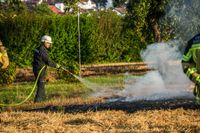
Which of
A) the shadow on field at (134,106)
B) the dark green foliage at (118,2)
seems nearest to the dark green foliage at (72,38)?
the dark green foliage at (118,2)

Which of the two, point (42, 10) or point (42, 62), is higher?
point (42, 10)

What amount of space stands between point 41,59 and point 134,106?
186 inches

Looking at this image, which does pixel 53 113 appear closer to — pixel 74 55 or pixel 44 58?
pixel 44 58

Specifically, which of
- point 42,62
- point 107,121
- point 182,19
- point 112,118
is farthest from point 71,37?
point 107,121

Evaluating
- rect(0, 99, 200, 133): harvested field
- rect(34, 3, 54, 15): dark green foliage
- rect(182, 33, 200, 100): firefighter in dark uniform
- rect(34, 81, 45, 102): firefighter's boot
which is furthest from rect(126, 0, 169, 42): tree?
rect(34, 3, 54, 15): dark green foliage

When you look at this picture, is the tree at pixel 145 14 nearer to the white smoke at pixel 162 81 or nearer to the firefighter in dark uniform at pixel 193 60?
the white smoke at pixel 162 81

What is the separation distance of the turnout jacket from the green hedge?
581 inches

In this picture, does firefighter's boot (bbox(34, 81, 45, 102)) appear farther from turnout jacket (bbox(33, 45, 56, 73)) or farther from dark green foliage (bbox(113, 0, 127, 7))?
dark green foliage (bbox(113, 0, 127, 7))

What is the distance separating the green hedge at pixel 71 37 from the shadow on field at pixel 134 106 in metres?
18.0

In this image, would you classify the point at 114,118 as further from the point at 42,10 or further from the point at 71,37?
the point at 42,10

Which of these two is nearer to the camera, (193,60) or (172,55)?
(193,60)

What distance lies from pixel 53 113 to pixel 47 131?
2238mm

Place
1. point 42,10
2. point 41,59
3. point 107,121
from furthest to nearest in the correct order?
point 42,10, point 41,59, point 107,121

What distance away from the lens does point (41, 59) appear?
14.9 m
